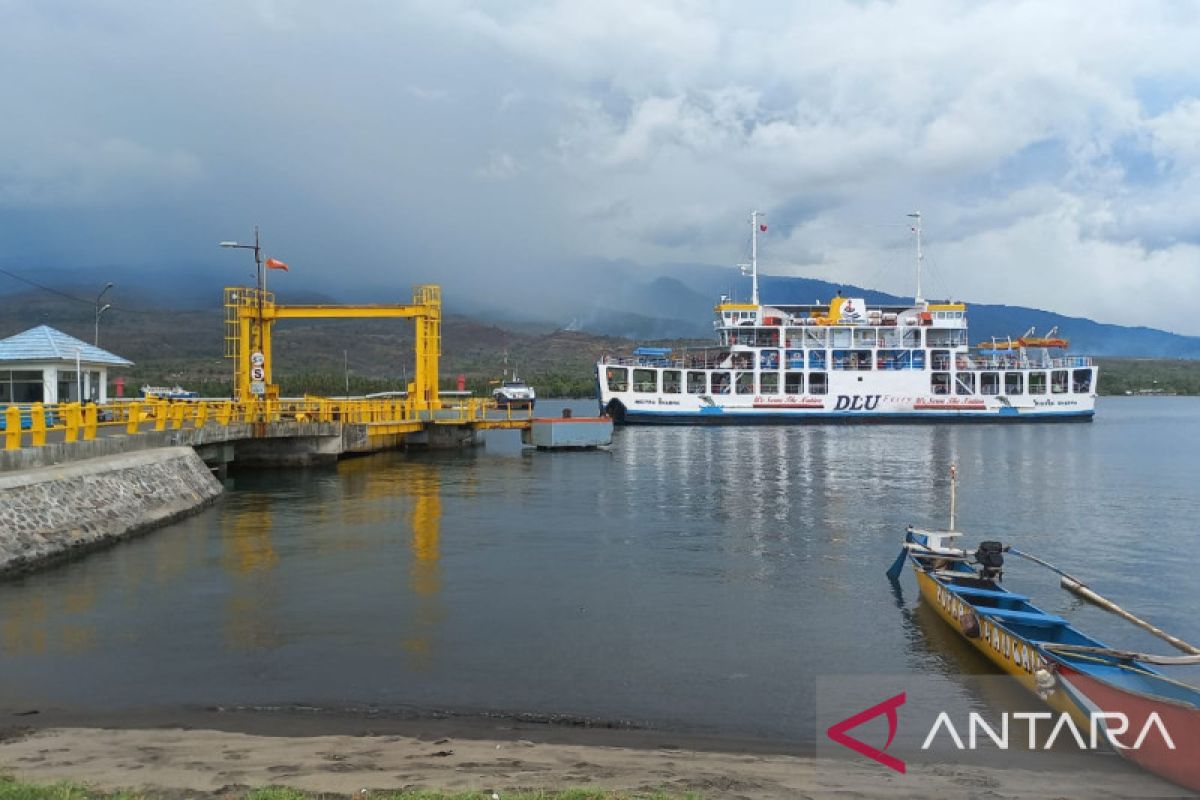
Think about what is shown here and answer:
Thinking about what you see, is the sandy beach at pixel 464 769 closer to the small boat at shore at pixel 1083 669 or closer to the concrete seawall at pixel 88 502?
the small boat at shore at pixel 1083 669

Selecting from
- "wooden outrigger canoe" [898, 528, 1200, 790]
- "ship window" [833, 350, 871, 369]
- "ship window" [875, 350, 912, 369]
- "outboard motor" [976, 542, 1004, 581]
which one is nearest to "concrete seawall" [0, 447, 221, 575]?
"wooden outrigger canoe" [898, 528, 1200, 790]

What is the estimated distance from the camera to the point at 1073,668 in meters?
9.30

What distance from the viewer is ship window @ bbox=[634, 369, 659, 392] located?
6875 centimetres

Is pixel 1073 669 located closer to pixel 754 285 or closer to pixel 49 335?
pixel 49 335


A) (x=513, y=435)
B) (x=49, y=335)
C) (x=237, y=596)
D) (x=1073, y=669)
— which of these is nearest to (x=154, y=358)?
(x=513, y=435)

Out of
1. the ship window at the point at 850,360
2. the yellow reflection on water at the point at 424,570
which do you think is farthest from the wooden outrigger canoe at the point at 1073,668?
the ship window at the point at 850,360

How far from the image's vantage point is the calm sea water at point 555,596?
10.7 meters

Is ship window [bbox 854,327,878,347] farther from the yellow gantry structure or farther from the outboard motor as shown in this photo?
the outboard motor

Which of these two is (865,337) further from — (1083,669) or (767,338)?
(1083,669)

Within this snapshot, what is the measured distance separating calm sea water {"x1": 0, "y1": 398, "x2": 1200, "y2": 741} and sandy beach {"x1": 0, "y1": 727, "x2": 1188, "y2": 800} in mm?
1412

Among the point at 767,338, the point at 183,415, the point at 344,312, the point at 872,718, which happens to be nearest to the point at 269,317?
the point at 344,312

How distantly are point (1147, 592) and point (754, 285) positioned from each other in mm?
60714

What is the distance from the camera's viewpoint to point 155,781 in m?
7.00

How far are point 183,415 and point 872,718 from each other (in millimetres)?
24570
